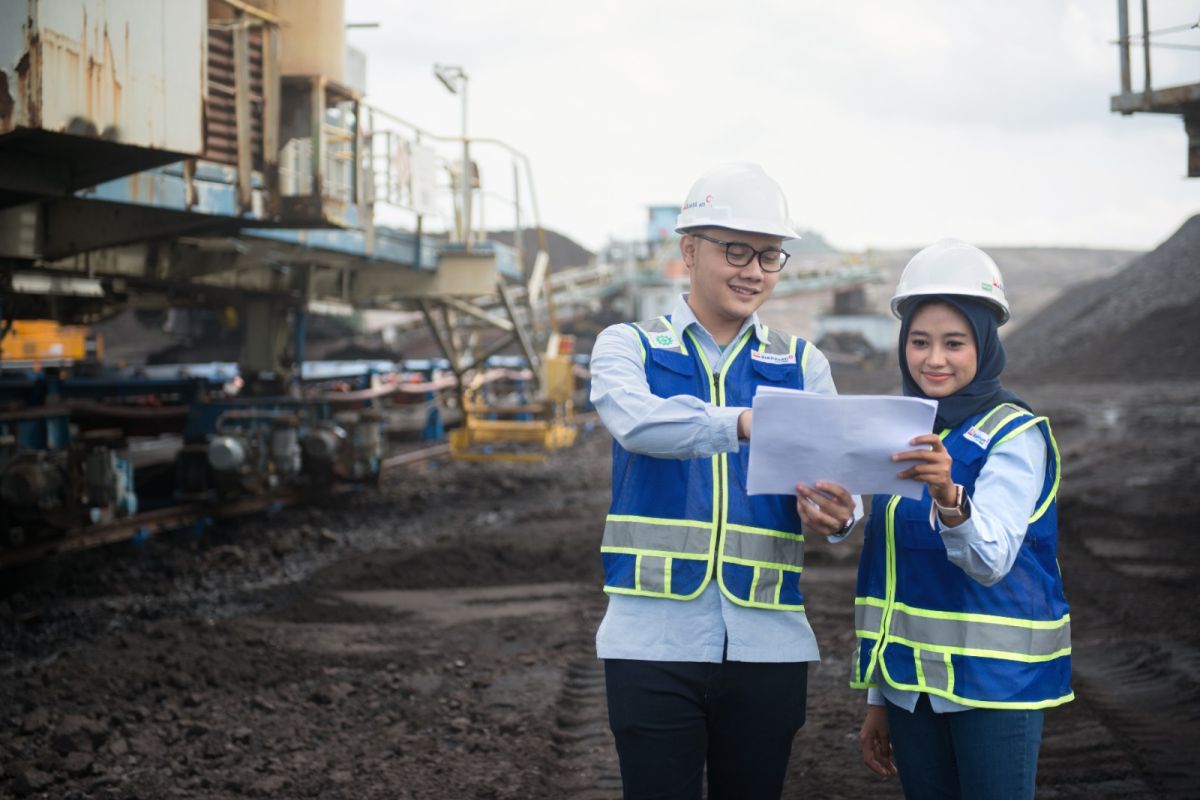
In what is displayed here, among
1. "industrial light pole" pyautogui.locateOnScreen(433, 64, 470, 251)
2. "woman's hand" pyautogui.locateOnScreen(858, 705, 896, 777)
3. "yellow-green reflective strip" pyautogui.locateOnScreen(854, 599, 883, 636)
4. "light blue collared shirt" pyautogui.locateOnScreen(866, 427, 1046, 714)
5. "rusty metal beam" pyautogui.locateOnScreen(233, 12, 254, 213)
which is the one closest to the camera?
"light blue collared shirt" pyautogui.locateOnScreen(866, 427, 1046, 714)

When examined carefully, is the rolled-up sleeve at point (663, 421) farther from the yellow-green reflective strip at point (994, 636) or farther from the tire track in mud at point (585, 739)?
the tire track in mud at point (585, 739)

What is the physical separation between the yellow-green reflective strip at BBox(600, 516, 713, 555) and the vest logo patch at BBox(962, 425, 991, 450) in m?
0.60

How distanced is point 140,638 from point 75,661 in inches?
17.8

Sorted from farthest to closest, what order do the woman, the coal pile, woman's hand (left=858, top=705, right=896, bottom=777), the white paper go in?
the coal pile → woman's hand (left=858, top=705, right=896, bottom=777) → the woman → the white paper

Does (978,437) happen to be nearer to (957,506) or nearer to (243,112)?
(957,506)

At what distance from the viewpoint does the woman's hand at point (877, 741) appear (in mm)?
2809

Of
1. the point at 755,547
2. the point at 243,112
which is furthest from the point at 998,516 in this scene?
the point at 243,112

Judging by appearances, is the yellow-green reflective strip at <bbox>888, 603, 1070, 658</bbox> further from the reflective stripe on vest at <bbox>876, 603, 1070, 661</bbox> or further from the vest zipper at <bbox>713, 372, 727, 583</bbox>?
the vest zipper at <bbox>713, 372, 727, 583</bbox>

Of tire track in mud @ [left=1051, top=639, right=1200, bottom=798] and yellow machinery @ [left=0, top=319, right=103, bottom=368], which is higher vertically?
yellow machinery @ [left=0, top=319, right=103, bottom=368]

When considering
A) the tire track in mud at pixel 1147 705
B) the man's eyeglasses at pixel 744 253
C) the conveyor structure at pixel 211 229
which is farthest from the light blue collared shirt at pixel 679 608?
the conveyor structure at pixel 211 229

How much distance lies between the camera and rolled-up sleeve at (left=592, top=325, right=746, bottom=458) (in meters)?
2.41

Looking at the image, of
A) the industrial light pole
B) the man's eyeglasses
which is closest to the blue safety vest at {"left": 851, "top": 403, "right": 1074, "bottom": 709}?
the man's eyeglasses

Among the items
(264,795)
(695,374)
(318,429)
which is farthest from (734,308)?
A: (318,429)

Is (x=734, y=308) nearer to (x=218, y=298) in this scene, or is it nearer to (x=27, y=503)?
(x=27, y=503)
